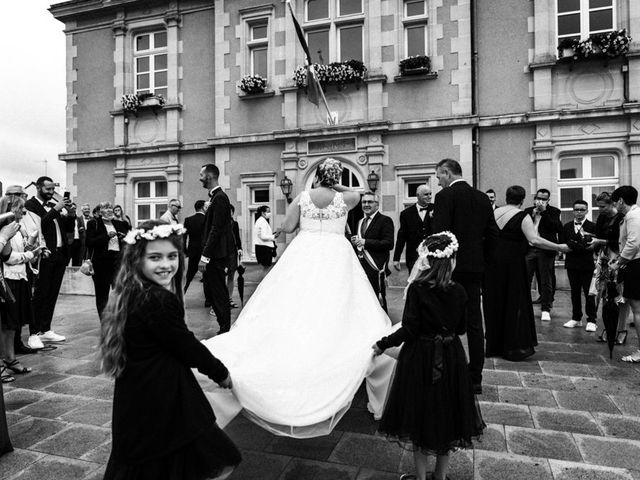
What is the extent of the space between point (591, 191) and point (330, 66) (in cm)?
687

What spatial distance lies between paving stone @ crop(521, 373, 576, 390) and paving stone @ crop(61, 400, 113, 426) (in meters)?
3.81

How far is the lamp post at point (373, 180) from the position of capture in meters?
11.6

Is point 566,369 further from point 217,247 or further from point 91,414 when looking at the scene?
point 91,414

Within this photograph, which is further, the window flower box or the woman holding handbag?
the window flower box

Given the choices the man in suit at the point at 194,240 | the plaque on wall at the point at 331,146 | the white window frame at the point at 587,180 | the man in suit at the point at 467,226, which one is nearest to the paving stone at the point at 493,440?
the man in suit at the point at 467,226

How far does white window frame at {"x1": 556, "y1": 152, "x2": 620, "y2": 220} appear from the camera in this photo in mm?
10422

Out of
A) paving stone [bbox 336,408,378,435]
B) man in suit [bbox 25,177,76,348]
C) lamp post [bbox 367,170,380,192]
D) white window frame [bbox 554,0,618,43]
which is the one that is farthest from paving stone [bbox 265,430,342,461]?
white window frame [bbox 554,0,618,43]

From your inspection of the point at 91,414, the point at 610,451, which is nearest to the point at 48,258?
the point at 91,414

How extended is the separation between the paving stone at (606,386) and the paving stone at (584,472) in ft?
5.28

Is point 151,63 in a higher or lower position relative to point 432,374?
higher

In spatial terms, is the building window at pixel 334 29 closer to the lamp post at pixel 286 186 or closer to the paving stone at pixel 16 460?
the lamp post at pixel 286 186

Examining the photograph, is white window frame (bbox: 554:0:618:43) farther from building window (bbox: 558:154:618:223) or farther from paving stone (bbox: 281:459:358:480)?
paving stone (bbox: 281:459:358:480)

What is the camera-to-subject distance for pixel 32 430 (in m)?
3.60

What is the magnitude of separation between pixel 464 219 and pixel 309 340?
6.77ft
